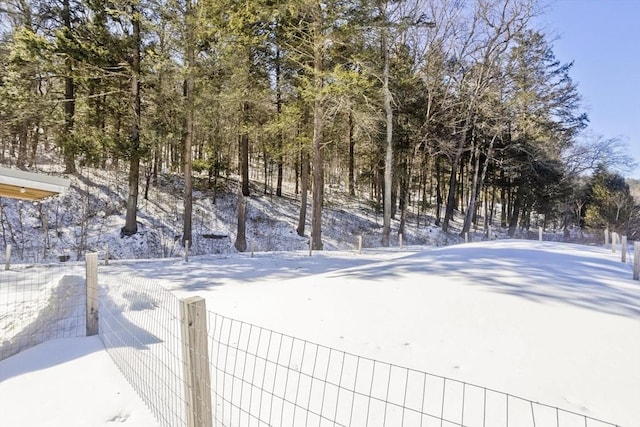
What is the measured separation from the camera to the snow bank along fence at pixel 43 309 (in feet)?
15.3

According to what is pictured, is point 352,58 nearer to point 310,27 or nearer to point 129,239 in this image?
point 310,27

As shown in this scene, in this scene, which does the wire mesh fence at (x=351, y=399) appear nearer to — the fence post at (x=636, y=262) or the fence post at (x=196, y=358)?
the fence post at (x=196, y=358)

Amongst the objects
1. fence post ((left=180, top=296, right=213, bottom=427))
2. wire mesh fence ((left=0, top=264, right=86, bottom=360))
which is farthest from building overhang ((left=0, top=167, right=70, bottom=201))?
fence post ((left=180, top=296, right=213, bottom=427))

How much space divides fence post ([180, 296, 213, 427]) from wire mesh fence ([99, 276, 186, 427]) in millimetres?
731

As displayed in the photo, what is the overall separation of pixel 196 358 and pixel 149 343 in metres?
2.49

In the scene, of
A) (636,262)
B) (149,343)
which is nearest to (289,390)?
(149,343)

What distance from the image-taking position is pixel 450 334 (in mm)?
4086

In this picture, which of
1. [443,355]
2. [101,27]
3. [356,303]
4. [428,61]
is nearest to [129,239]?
[101,27]

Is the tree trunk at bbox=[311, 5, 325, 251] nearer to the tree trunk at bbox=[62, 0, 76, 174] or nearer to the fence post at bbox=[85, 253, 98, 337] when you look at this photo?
the tree trunk at bbox=[62, 0, 76, 174]

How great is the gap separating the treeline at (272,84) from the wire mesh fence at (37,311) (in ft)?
22.2

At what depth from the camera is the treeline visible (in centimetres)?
1283

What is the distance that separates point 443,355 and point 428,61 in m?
19.4

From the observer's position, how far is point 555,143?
75.9ft

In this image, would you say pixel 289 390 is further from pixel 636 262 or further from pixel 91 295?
pixel 636 262
